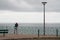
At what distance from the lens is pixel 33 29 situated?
30.8 m

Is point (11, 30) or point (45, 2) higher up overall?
point (45, 2)

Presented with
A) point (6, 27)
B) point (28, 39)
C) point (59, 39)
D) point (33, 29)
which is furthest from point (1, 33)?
point (59, 39)

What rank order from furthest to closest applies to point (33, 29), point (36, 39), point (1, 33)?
point (33, 29) < point (1, 33) < point (36, 39)

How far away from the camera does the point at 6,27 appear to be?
98.9 ft

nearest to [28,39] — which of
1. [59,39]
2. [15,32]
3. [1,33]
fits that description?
[59,39]

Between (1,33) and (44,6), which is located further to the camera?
(44,6)

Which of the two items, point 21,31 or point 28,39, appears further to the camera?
point 21,31

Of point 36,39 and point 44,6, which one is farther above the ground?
point 44,6

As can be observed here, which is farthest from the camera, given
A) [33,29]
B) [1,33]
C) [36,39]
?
[33,29]

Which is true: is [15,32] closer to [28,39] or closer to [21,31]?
[21,31]

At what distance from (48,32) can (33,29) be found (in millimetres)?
2515

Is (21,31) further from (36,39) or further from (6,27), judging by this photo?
(36,39)

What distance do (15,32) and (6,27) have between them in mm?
2039

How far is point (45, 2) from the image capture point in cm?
3092
